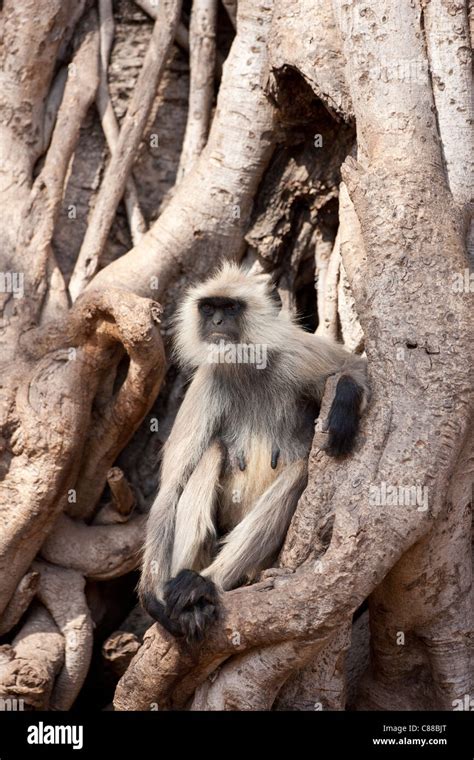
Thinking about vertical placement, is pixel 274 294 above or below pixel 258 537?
above

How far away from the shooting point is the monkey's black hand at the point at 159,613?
4512 millimetres

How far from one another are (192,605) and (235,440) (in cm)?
102

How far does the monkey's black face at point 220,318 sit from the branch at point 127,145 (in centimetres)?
112

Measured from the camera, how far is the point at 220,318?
5195mm

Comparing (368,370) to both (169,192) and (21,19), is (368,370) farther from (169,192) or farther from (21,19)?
(21,19)

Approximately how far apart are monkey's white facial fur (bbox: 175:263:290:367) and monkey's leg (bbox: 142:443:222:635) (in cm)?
58

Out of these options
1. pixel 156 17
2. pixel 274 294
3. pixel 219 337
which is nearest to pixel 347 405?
pixel 219 337

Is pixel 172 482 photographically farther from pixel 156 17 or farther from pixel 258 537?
pixel 156 17

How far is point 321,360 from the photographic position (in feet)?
16.9

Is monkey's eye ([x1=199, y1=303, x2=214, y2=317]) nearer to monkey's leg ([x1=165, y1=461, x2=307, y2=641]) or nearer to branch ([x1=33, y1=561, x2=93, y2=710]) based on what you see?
monkey's leg ([x1=165, y1=461, x2=307, y2=641])

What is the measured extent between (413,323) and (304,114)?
2006mm

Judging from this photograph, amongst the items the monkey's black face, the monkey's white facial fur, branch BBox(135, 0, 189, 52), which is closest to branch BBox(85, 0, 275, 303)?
the monkey's white facial fur

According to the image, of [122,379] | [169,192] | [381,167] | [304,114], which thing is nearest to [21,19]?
[169,192]

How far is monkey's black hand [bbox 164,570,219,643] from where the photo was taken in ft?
14.5
